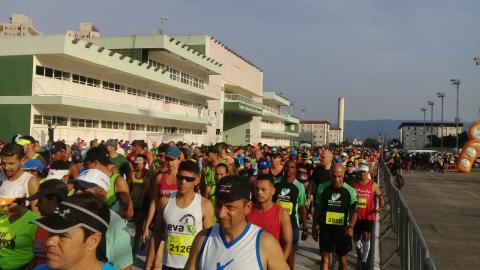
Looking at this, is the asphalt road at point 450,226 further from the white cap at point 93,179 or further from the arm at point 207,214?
the white cap at point 93,179

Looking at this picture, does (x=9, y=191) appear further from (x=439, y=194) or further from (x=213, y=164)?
(x=439, y=194)

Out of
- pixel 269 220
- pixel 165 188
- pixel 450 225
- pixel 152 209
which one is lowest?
pixel 450 225

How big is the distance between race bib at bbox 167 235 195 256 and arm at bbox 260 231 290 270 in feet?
5.70

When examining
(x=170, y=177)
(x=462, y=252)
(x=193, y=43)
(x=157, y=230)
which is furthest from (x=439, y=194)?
(x=193, y=43)

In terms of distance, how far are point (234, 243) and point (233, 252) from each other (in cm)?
6

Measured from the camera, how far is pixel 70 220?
94.1 inches

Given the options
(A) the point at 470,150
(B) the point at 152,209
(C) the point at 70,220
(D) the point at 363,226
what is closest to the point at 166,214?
(B) the point at 152,209

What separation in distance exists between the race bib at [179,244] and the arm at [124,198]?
0.91 meters

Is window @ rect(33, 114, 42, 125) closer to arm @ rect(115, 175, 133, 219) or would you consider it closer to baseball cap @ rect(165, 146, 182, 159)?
baseball cap @ rect(165, 146, 182, 159)

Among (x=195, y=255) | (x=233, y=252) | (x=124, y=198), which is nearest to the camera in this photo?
(x=233, y=252)

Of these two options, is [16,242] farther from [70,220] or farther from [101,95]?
[101,95]

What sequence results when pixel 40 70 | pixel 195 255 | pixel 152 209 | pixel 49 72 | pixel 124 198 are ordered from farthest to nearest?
pixel 49 72, pixel 40 70, pixel 152 209, pixel 124 198, pixel 195 255

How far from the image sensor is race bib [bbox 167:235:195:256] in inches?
196

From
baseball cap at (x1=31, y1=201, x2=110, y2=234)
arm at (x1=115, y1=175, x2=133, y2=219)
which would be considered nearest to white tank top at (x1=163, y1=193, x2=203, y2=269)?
arm at (x1=115, y1=175, x2=133, y2=219)
